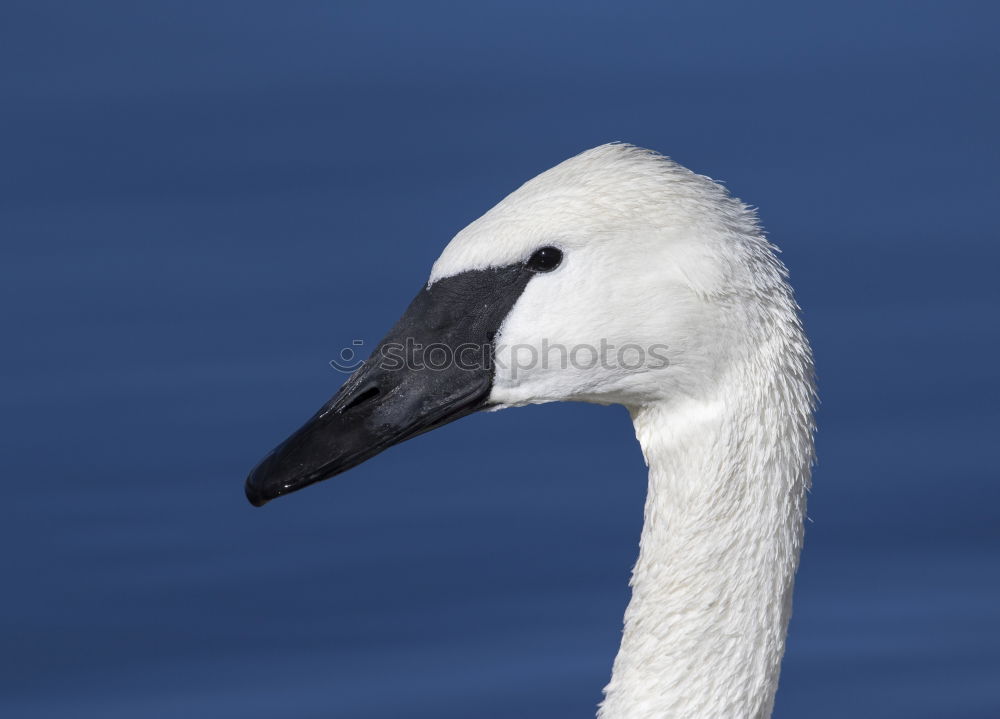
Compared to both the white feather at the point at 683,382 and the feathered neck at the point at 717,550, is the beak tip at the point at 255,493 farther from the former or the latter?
the feathered neck at the point at 717,550

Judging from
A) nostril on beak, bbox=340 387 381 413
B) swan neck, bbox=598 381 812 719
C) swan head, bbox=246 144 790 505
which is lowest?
swan neck, bbox=598 381 812 719

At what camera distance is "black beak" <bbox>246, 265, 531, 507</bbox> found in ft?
12.9

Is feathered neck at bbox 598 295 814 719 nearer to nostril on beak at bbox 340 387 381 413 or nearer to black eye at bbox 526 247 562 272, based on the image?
black eye at bbox 526 247 562 272

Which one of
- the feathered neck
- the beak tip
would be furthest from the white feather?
the beak tip

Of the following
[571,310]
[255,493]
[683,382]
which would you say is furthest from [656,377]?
[255,493]

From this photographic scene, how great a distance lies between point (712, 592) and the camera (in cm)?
402

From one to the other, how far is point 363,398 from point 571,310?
0.54m

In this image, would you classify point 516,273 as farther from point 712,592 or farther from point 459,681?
point 459,681

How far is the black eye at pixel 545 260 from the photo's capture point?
12.6 feet

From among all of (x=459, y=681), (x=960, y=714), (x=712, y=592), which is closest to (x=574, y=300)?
(x=712, y=592)

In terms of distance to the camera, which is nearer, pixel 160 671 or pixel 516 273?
pixel 516 273

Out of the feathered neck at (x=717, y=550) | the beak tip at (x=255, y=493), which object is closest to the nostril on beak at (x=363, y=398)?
the beak tip at (x=255, y=493)

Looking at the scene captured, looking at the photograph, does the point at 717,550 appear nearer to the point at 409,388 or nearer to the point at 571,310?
the point at 571,310

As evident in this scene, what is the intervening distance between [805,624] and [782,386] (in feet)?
8.83
